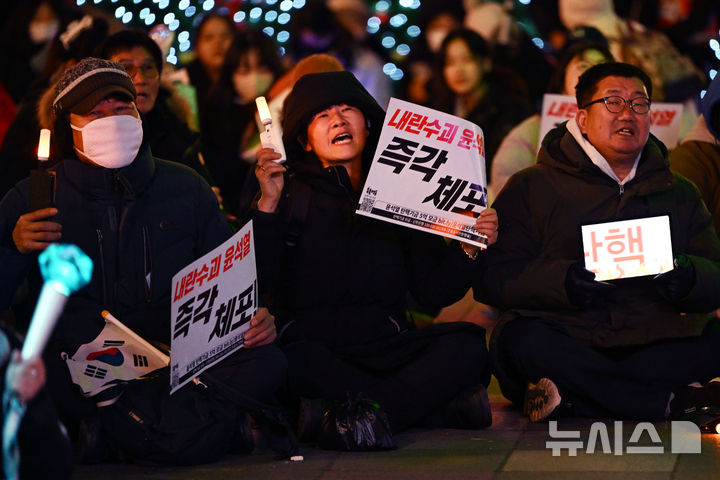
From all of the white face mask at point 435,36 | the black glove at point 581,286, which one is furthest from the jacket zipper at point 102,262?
the white face mask at point 435,36

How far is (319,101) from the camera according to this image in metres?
6.02

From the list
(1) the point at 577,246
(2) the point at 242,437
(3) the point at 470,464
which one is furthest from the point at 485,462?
(1) the point at 577,246

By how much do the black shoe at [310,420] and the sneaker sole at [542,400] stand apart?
0.95 meters

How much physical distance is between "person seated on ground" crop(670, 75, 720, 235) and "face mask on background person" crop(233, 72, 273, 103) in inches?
118

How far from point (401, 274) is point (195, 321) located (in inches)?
47.3

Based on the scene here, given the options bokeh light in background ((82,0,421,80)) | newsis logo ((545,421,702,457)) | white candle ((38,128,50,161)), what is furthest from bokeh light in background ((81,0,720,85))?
newsis logo ((545,421,702,457))

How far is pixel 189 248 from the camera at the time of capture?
18.6ft

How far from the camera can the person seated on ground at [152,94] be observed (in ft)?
23.1

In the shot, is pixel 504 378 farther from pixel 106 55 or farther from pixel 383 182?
pixel 106 55

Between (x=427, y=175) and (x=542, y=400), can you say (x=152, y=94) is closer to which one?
(x=427, y=175)

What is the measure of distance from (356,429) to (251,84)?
433 cm

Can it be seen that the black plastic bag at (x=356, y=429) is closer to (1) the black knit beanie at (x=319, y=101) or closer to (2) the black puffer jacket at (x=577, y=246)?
(2) the black puffer jacket at (x=577, y=246)

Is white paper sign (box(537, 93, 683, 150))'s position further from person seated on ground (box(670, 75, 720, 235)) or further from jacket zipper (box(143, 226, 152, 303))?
jacket zipper (box(143, 226, 152, 303))

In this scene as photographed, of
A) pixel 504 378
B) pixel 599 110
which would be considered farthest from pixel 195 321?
pixel 599 110
